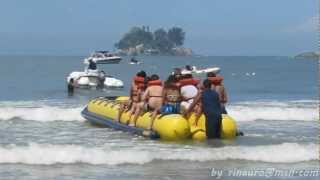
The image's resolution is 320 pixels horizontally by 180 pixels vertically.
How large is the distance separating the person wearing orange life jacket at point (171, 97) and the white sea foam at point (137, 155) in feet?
5.92

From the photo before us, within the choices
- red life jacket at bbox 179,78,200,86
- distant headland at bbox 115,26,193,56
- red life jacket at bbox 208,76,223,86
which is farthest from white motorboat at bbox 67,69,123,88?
distant headland at bbox 115,26,193,56

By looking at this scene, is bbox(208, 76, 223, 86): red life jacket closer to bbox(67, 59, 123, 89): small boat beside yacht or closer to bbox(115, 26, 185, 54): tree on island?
bbox(67, 59, 123, 89): small boat beside yacht

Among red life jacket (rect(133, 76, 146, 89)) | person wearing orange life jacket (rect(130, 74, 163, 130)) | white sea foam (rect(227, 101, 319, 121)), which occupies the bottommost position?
white sea foam (rect(227, 101, 319, 121))

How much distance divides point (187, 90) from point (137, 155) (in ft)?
9.67

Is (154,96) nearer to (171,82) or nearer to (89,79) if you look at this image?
(171,82)

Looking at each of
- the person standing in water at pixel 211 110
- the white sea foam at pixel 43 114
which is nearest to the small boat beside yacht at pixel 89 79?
the white sea foam at pixel 43 114

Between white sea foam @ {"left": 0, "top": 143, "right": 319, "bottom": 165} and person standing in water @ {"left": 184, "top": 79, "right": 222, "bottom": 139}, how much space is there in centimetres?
108

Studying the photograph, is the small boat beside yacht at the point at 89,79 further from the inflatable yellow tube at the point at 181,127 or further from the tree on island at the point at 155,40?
the tree on island at the point at 155,40

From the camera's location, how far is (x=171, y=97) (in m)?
13.6

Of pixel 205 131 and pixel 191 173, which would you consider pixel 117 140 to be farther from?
pixel 191 173

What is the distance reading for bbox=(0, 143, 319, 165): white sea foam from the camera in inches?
434

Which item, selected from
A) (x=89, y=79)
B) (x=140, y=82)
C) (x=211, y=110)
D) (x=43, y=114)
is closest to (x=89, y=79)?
(x=89, y=79)

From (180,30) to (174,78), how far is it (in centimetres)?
14909

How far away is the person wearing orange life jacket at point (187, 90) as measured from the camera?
13.6 m
